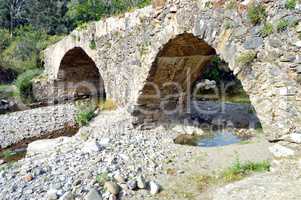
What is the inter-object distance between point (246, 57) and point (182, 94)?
4969mm

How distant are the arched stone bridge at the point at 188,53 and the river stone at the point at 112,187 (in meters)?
2.64

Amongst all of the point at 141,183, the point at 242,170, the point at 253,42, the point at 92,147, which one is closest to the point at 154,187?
the point at 141,183

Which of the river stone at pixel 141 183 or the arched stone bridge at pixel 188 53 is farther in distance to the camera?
the river stone at pixel 141 183

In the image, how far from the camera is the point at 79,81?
19.4m

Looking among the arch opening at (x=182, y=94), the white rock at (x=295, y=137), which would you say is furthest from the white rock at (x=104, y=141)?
the white rock at (x=295, y=137)

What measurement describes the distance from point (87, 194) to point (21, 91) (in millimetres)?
13812

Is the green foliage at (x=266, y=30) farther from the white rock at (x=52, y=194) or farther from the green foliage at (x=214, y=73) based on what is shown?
the green foliage at (x=214, y=73)

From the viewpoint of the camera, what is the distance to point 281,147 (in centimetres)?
560

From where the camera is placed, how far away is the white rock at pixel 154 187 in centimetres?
627

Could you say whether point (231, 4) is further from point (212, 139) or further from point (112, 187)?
point (212, 139)

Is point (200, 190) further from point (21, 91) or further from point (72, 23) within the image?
point (72, 23)

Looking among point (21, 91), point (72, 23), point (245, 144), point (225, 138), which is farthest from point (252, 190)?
point (72, 23)

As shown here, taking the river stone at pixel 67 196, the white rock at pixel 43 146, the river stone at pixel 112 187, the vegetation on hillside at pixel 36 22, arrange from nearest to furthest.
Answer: the river stone at pixel 67 196 → the river stone at pixel 112 187 → the white rock at pixel 43 146 → the vegetation on hillside at pixel 36 22

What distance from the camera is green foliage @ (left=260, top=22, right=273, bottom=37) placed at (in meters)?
5.55
